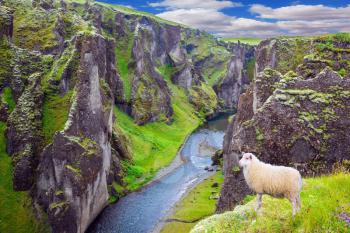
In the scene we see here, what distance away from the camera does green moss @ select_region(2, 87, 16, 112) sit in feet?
294

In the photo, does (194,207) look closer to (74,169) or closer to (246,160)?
(74,169)

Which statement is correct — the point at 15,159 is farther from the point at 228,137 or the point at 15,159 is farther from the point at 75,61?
the point at 228,137

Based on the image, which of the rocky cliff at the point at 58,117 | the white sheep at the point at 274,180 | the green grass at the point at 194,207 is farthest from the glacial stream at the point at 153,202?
the white sheep at the point at 274,180

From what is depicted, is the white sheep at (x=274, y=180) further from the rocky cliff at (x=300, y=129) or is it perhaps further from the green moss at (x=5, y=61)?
the green moss at (x=5, y=61)

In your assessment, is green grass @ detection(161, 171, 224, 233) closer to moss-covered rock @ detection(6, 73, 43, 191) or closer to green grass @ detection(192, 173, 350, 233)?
moss-covered rock @ detection(6, 73, 43, 191)

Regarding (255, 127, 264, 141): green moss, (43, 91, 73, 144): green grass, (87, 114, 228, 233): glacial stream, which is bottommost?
(87, 114, 228, 233): glacial stream

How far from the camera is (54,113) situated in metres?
87.2

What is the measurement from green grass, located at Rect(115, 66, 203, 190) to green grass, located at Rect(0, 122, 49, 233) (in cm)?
3235

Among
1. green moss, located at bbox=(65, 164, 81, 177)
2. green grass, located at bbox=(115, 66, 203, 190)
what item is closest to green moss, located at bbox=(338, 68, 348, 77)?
green moss, located at bbox=(65, 164, 81, 177)

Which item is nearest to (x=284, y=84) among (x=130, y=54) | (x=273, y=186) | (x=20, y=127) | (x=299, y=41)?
(x=273, y=186)

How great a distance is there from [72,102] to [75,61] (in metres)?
13.8

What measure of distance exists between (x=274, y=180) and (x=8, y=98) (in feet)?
280

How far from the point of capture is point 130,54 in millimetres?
199250

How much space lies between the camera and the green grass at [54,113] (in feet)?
273
